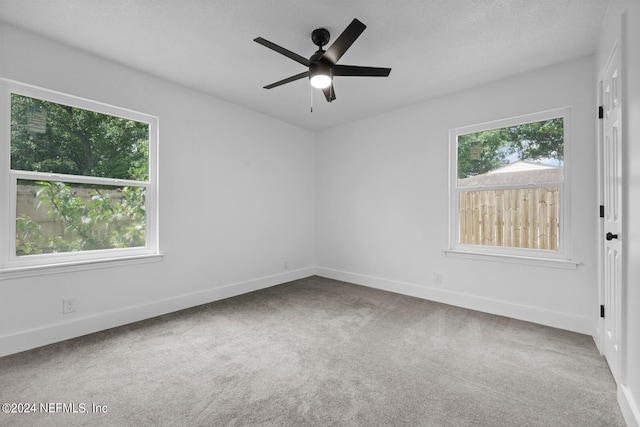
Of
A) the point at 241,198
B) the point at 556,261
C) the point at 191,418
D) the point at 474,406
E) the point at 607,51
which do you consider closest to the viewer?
the point at 191,418

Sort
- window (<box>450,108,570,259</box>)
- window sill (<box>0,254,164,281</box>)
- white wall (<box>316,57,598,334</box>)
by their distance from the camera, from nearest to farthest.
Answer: window sill (<box>0,254,164,281</box>) → white wall (<box>316,57,598,334</box>) → window (<box>450,108,570,259</box>)

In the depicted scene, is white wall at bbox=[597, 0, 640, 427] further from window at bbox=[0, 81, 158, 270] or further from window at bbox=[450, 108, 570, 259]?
window at bbox=[0, 81, 158, 270]

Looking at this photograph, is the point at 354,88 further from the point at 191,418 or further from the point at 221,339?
the point at 191,418

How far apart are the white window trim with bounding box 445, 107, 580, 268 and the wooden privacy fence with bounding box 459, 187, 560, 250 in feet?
0.17

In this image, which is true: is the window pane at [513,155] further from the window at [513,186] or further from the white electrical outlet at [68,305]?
the white electrical outlet at [68,305]

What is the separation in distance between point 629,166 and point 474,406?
65.5 inches

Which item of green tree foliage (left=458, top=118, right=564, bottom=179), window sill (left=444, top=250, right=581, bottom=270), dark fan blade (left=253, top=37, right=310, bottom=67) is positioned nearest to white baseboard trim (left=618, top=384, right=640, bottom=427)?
window sill (left=444, top=250, right=581, bottom=270)

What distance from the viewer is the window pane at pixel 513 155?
3.01 meters

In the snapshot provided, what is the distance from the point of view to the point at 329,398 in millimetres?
1797

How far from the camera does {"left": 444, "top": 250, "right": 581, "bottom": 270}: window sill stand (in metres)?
2.84

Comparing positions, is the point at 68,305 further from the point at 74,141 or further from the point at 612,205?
the point at 612,205

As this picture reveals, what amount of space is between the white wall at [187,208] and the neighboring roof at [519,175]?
270 cm

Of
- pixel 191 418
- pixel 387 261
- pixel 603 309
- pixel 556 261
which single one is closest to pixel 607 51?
pixel 556 261

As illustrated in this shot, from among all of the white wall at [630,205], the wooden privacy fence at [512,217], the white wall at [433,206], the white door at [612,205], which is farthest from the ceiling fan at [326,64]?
the wooden privacy fence at [512,217]
